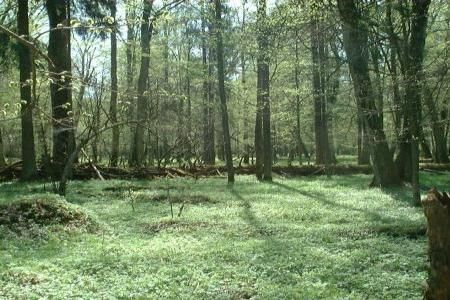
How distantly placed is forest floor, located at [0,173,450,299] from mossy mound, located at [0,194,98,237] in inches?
3.3

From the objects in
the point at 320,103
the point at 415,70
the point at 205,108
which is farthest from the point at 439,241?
the point at 205,108

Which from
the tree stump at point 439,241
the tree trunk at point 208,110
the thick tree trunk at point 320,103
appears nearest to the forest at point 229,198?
the tree stump at point 439,241

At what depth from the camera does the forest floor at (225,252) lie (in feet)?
20.7

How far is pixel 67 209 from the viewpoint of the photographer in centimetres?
1088

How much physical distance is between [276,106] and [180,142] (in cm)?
1035

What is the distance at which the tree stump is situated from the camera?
4.65m

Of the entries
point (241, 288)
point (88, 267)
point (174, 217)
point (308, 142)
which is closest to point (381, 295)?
point (241, 288)

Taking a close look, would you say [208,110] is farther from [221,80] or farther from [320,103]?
[221,80]

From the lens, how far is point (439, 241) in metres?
4.71

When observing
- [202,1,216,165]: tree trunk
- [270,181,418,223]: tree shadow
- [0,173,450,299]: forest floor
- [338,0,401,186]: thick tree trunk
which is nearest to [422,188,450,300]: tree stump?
[0,173,450,299]: forest floor

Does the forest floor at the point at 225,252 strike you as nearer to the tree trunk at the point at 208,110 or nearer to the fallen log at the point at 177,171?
the fallen log at the point at 177,171

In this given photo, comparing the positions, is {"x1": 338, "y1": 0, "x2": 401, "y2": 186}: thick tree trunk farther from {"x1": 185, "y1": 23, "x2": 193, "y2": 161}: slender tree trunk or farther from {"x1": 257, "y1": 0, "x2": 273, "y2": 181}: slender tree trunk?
{"x1": 185, "y1": 23, "x2": 193, "y2": 161}: slender tree trunk

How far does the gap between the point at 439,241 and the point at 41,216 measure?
8077 mm

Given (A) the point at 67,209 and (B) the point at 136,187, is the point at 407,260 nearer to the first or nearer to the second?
(A) the point at 67,209
